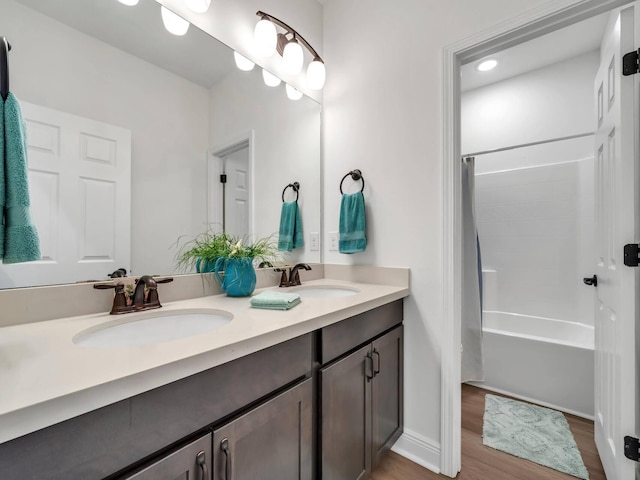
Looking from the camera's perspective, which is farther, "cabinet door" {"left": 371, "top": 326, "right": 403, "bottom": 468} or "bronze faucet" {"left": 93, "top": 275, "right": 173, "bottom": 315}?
"cabinet door" {"left": 371, "top": 326, "right": 403, "bottom": 468}

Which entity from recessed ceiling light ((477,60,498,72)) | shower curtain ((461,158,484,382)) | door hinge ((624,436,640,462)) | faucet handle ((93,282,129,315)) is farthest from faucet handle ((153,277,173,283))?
recessed ceiling light ((477,60,498,72))

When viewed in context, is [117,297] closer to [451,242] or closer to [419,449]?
[451,242]

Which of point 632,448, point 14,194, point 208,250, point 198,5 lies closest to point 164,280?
point 208,250

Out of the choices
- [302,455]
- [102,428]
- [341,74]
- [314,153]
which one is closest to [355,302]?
[302,455]

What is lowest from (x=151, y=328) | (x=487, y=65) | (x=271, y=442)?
(x=271, y=442)

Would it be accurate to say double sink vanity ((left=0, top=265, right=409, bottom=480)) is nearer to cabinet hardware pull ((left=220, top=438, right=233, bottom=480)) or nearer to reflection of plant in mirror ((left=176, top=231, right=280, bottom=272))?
cabinet hardware pull ((left=220, top=438, right=233, bottom=480))

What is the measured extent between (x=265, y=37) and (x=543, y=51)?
6.98ft

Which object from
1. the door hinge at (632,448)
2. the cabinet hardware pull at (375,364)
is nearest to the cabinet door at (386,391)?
the cabinet hardware pull at (375,364)

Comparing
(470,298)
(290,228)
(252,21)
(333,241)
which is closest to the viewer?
(252,21)

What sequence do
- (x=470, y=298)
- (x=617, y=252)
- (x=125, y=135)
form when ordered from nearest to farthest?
(x=125, y=135), (x=617, y=252), (x=470, y=298)

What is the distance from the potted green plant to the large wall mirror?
5cm

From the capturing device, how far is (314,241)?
74.5 inches

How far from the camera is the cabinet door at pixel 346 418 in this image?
40.0 inches

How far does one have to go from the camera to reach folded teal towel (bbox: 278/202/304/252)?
5.68ft
